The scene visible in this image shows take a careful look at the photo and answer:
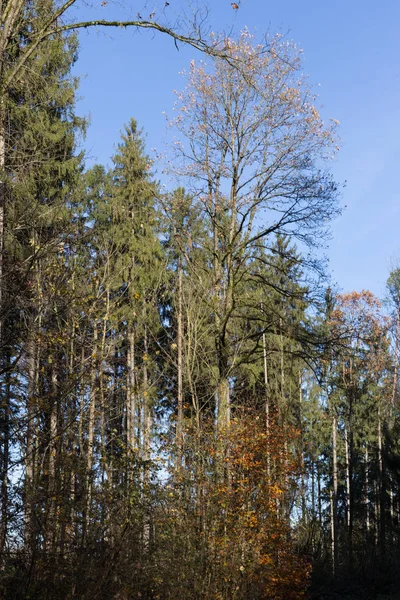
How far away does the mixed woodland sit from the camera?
26.4 ft

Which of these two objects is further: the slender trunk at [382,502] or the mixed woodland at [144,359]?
the slender trunk at [382,502]

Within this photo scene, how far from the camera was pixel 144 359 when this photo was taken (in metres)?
13.8

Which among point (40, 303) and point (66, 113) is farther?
point (66, 113)

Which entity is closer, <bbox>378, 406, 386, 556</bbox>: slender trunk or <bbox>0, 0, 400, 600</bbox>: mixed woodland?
<bbox>0, 0, 400, 600</bbox>: mixed woodland

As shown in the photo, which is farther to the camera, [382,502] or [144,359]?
[382,502]

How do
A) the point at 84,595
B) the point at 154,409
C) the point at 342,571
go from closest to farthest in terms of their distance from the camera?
the point at 84,595
the point at 342,571
the point at 154,409

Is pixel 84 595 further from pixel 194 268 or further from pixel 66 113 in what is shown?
pixel 66 113

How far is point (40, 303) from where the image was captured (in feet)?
40.3

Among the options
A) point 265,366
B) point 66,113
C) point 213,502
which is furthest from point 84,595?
point 265,366

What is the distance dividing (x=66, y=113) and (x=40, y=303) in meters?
10.3

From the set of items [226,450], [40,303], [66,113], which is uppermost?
[66,113]

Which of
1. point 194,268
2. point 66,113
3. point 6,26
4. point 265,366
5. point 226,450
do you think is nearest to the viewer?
point 6,26

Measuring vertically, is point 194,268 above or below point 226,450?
above

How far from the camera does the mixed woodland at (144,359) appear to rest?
26.4 feet
